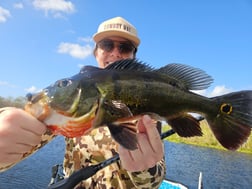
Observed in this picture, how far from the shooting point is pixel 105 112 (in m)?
2.54

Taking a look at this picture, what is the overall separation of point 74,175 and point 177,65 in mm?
1921

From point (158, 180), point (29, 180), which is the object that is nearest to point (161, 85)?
point (158, 180)

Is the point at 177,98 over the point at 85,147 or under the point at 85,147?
over

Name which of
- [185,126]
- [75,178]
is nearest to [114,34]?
[75,178]

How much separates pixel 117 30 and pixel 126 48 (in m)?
0.36

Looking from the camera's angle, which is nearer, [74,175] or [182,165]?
[74,175]

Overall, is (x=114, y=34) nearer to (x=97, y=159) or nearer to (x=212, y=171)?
(x=97, y=159)

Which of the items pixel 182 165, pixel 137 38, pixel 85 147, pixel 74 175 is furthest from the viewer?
pixel 182 165

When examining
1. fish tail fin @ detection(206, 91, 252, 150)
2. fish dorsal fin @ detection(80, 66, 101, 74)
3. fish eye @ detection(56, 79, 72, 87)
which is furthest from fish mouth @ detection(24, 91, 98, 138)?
fish tail fin @ detection(206, 91, 252, 150)

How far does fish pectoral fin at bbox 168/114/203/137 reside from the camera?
9.55 ft

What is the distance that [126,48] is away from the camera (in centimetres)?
534

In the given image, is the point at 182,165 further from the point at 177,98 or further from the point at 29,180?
the point at 177,98

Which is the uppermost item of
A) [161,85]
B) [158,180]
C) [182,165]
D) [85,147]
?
[161,85]

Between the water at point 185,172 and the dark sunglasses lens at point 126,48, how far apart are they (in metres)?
20.3
